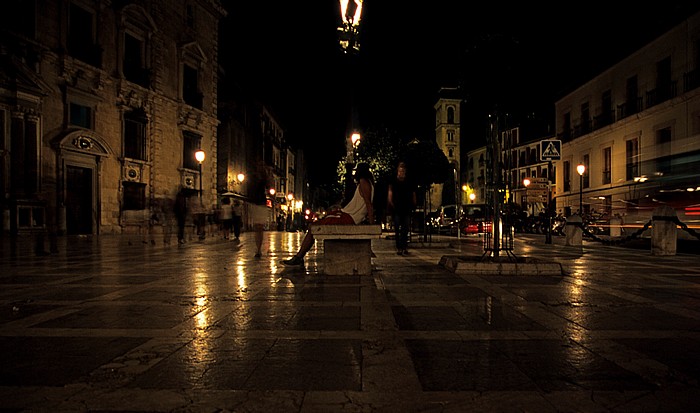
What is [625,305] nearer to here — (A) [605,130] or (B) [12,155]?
(B) [12,155]

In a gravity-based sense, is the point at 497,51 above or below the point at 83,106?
below

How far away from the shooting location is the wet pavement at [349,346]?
7.98 ft

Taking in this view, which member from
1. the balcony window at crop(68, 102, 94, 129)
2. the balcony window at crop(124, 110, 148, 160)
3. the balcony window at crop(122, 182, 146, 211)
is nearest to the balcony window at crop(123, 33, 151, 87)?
the balcony window at crop(124, 110, 148, 160)

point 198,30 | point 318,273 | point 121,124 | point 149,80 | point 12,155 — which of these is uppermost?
point 198,30

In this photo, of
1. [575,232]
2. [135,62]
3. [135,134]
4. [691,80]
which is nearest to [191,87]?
[135,62]

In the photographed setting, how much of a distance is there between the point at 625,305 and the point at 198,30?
31971 millimetres

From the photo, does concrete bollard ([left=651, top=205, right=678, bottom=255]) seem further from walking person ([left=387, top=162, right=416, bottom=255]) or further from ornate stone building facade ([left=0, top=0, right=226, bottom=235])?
ornate stone building facade ([left=0, top=0, right=226, bottom=235])

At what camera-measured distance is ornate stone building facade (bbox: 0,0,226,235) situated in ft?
60.0

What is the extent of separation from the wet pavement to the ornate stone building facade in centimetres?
969

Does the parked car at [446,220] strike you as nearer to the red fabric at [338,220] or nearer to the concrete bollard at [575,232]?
the concrete bollard at [575,232]

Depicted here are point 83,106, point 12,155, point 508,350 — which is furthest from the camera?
point 83,106

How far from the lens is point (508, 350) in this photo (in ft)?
10.8

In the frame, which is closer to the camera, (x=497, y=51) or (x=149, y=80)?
(x=497, y=51)

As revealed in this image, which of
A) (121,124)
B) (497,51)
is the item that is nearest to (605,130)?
(497,51)
